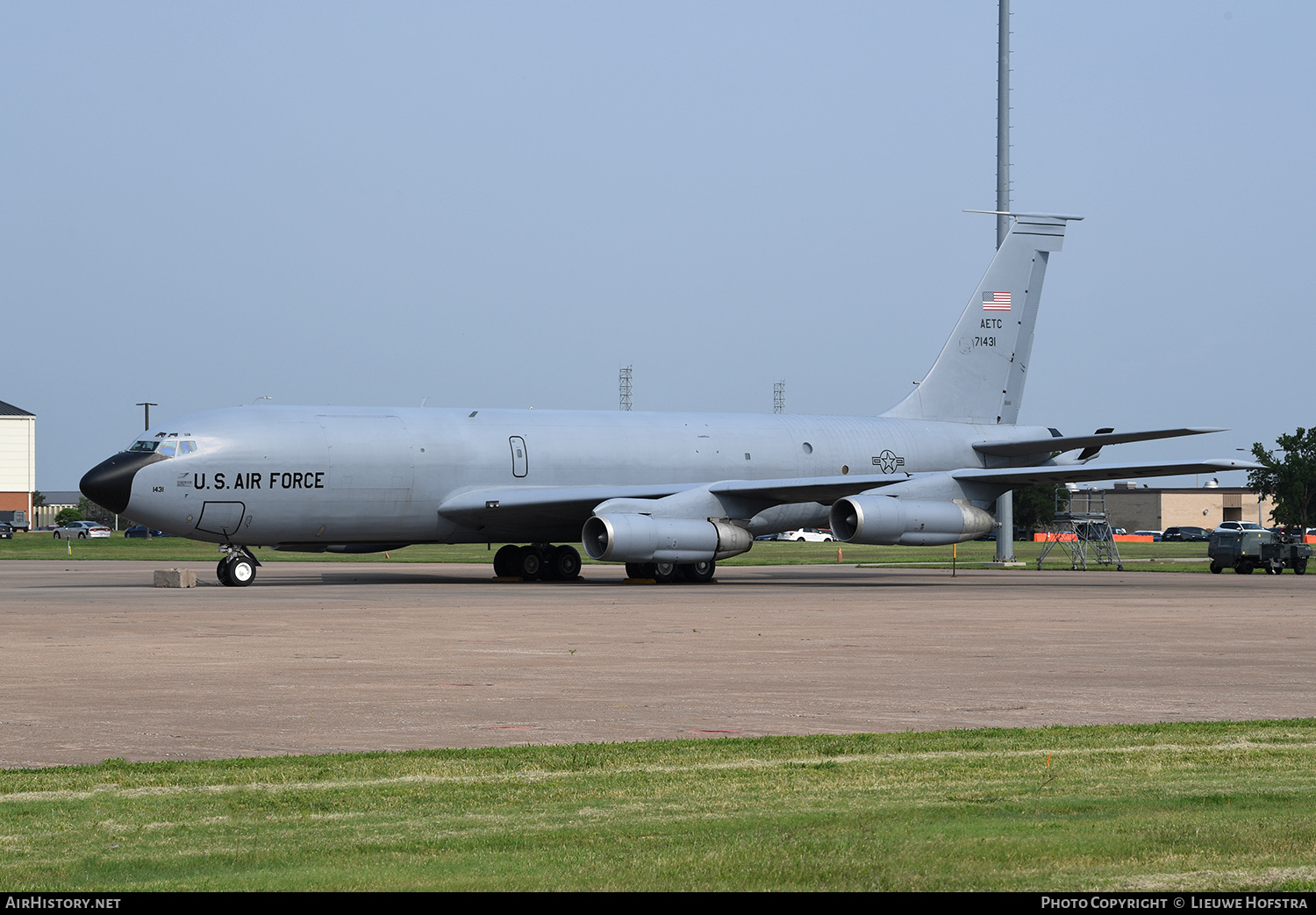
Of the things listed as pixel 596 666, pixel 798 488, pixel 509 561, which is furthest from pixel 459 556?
pixel 596 666

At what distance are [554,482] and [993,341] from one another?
14895 millimetres

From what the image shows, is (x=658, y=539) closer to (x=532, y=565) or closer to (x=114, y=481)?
(x=532, y=565)

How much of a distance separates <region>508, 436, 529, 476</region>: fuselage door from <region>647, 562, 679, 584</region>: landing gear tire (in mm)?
3744

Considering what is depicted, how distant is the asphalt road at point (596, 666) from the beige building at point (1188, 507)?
13595 centimetres

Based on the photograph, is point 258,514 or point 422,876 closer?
point 422,876

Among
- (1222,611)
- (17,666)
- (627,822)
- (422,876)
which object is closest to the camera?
(422,876)

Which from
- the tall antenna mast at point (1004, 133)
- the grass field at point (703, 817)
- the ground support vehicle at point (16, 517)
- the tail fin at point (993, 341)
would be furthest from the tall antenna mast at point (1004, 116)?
the ground support vehicle at point (16, 517)

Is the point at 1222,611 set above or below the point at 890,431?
below

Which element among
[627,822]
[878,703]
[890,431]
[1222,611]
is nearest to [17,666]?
[878,703]

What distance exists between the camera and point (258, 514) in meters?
33.5

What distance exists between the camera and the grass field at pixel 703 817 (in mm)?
6324

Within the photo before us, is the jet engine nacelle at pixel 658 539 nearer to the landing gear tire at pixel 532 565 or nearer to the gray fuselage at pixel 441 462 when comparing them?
the gray fuselage at pixel 441 462

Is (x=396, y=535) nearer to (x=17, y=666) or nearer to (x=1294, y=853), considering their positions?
(x=17, y=666)
